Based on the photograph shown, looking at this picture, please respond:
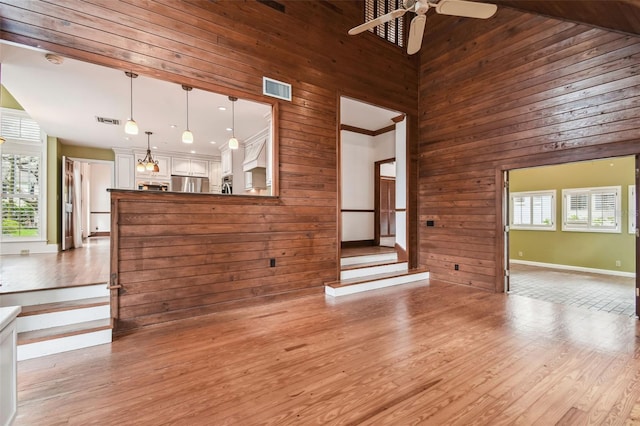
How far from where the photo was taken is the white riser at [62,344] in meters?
2.47

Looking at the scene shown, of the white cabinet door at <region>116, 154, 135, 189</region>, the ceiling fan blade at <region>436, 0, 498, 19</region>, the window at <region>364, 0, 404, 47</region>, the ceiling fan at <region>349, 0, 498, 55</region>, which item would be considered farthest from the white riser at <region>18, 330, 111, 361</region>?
the white cabinet door at <region>116, 154, 135, 189</region>

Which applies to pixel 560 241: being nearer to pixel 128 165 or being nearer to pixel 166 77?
pixel 166 77

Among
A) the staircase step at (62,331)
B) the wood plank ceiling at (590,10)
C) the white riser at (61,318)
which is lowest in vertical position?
the staircase step at (62,331)

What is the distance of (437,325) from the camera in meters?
3.29

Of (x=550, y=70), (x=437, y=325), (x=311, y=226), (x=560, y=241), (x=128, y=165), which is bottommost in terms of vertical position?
(x=437, y=325)

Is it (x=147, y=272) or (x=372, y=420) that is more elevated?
(x=147, y=272)

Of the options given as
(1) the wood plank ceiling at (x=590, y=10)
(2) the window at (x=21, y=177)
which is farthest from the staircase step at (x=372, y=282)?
(2) the window at (x=21, y=177)

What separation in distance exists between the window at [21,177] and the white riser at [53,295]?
16.9 ft

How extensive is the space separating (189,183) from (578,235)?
399 inches

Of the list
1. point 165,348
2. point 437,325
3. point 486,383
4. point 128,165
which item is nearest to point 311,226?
point 437,325

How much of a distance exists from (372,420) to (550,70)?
5144 mm

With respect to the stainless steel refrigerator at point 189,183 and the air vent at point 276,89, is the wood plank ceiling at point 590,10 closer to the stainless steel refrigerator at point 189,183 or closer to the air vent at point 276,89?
the air vent at point 276,89

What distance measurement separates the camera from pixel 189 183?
809cm

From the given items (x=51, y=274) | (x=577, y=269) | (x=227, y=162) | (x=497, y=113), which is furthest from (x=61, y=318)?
(x=577, y=269)
